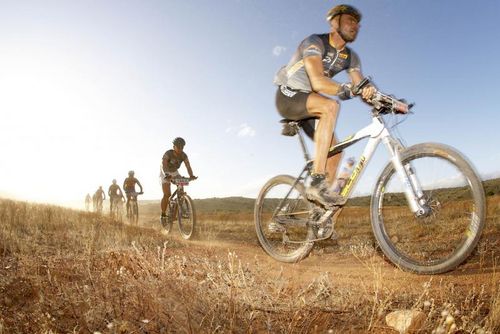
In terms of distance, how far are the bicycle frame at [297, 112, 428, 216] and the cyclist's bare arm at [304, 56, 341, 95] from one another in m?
0.55

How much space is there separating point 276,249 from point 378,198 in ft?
7.34

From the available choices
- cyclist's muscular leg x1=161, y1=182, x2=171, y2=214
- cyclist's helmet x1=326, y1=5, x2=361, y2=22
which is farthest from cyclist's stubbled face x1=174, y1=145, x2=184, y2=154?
cyclist's helmet x1=326, y1=5, x2=361, y2=22

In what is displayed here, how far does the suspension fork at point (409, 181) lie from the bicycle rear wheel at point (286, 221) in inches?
55.6

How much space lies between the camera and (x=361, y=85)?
417 cm

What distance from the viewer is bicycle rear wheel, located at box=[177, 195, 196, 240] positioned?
10664 mm

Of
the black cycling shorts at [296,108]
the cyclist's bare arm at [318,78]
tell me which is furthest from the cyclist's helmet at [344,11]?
the black cycling shorts at [296,108]

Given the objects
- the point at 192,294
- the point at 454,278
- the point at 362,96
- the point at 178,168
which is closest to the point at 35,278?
the point at 192,294

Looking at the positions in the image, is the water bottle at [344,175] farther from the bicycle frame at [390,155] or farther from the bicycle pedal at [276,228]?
the bicycle pedal at [276,228]

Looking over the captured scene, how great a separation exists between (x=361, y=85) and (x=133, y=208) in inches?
568

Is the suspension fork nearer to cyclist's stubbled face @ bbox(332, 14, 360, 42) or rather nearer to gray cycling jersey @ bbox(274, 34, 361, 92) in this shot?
gray cycling jersey @ bbox(274, 34, 361, 92)

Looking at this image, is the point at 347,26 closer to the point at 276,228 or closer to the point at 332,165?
the point at 332,165

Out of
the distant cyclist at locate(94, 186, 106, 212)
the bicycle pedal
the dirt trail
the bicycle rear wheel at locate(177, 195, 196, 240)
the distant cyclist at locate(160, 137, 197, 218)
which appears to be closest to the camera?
the dirt trail

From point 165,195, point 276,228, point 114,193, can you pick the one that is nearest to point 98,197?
point 114,193

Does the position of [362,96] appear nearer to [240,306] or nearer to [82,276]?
[240,306]
